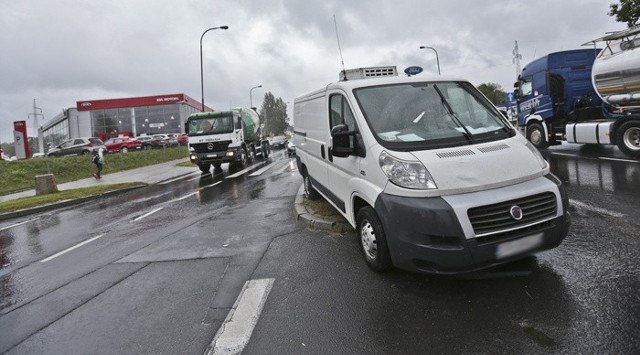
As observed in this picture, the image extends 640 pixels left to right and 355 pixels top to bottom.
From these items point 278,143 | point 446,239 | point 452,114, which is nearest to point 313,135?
point 452,114

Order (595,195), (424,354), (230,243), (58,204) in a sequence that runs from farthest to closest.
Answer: (58,204) < (595,195) < (230,243) < (424,354)

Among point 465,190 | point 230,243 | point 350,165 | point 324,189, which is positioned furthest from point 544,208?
point 230,243

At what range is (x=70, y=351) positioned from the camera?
3.06m

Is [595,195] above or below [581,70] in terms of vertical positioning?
below

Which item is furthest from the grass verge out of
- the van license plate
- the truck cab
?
the truck cab

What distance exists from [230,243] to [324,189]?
167 centimetres

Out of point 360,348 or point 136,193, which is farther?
point 136,193

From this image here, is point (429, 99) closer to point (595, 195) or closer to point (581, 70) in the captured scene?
point (595, 195)

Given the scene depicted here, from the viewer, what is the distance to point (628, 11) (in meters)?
19.9

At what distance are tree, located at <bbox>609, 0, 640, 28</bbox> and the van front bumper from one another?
22.8 metres

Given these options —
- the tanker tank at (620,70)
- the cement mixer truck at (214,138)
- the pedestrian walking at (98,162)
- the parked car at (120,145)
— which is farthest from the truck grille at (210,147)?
the parked car at (120,145)

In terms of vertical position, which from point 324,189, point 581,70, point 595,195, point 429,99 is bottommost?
point 595,195

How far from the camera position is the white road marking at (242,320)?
2908 millimetres

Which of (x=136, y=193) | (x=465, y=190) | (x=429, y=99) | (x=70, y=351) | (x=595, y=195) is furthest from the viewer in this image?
(x=136, y=193)
